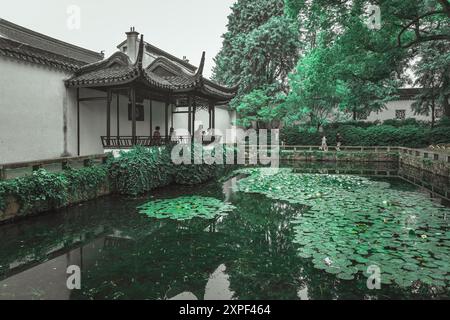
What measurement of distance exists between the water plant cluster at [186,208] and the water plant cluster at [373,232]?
Answer: 1927mm

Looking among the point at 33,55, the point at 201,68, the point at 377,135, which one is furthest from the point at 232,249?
the point at 377,135

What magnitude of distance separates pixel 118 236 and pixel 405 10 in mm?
11484

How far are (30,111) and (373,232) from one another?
10.1 metres

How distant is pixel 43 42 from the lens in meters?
14.2

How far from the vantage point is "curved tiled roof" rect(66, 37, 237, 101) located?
10.5m

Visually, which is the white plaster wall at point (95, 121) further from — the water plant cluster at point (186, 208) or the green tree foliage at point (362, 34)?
the green tree foliage at point (362, 34)

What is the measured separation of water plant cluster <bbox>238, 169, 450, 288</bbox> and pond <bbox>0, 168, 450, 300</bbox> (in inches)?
0.8

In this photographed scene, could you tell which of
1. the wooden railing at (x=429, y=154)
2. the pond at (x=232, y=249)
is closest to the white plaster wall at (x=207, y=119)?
the pond at (x=232, y=249)

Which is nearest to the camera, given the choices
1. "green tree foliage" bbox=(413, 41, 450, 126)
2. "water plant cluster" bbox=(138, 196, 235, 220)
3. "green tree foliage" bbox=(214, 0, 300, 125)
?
"water plant cluster" bbox=(138, 196, 235, 220)

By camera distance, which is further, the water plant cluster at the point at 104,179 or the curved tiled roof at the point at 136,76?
the curved tiled roof at the point at 136,76

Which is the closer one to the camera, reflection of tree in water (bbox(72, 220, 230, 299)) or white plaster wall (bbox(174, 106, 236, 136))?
reflection of tree in water (bbox(72, 220, 230, 299))

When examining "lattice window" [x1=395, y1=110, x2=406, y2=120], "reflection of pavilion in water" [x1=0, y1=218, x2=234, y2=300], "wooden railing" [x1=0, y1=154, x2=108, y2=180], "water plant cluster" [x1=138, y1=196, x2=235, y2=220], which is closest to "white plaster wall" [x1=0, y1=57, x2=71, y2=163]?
"wooden railing" [x1=0, y1=154, x2=108, y2=180]

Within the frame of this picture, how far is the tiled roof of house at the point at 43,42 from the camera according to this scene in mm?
12195

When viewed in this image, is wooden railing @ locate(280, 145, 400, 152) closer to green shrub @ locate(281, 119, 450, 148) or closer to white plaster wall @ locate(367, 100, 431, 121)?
green shrub @ locate(281, 119, 450, 148)
